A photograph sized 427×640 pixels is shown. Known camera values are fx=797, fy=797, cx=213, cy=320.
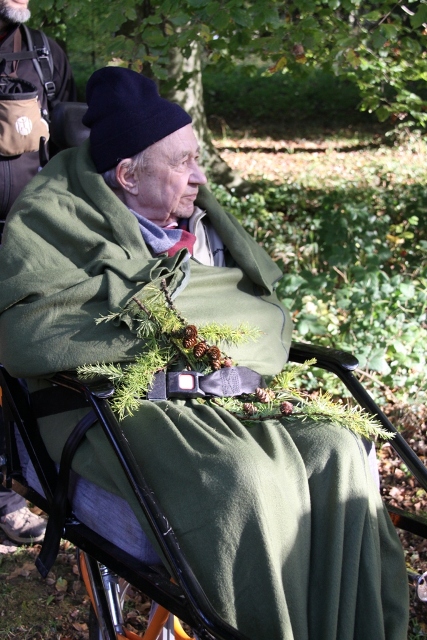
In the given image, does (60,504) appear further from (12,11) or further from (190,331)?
(12,11)

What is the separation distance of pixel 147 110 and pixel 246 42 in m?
2.08

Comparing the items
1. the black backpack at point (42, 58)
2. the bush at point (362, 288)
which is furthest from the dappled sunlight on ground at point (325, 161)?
the black backpack at point (42, 58)

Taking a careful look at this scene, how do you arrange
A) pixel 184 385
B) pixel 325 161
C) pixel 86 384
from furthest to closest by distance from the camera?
1. pixel 325 161
2. pixel 184 385
3. pixel 86 384

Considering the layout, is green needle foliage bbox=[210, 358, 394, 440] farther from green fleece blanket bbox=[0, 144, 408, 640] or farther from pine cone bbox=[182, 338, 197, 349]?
pine cone bbox=[182, 338, 197, 349]

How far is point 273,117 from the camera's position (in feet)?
57.4

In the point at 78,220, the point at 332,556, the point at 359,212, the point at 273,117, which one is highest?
the point at 78,220

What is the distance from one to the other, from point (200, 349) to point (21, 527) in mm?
1609

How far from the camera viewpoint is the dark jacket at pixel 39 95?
3361mm

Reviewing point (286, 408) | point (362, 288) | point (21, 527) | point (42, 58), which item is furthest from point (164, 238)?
point (362, 288)

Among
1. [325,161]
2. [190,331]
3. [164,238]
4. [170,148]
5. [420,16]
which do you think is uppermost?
[420,16]

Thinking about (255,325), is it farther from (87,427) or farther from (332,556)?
(332,556)

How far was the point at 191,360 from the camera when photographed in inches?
98.3

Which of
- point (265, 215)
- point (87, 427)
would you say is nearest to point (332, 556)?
point (87, 427)

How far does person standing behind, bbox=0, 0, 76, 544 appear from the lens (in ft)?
11.1
